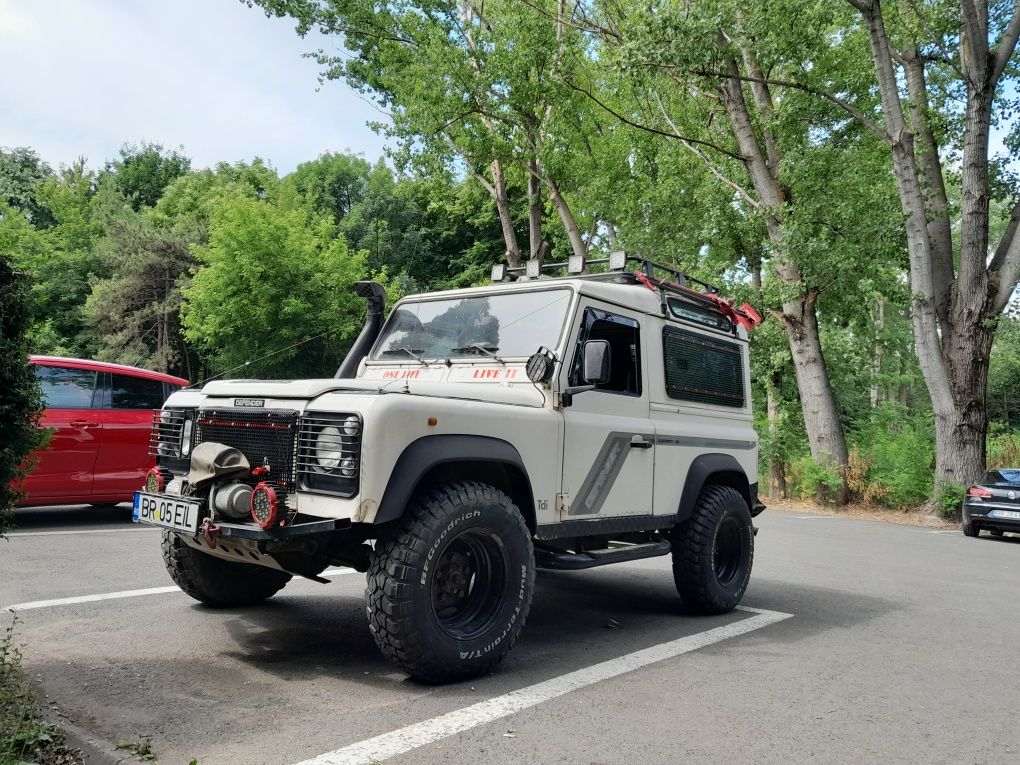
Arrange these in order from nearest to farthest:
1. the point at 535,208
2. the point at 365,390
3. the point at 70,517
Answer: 1. the point at 365,390
2. the point at 70,517
3. the point at 535,208

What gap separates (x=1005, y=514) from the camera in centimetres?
1410

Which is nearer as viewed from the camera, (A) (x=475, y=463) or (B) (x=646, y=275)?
(A) (x=475, y=463)

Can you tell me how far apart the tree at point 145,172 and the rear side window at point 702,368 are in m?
50.2

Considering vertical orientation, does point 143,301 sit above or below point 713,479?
above

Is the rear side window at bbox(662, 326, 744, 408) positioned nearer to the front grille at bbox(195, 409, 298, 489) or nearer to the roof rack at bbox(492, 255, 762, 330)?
the roof rack at bbox(492, 255, 762, 330)

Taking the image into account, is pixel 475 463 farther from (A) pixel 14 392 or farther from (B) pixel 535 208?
(B) pixel 535 208

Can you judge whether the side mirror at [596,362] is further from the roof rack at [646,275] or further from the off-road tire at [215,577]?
the off-road tire at [215,577]

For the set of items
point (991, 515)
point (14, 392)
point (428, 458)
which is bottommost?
point (991, 515)

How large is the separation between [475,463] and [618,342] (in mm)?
1846

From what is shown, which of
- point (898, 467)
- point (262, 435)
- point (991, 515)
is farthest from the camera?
point (898, 467)

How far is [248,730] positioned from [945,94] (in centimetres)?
2175

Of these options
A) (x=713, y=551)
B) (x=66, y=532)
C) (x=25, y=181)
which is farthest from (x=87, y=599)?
(x=25, y=181)

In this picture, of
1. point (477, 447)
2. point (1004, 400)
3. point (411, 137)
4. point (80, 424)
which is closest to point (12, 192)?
point (411, 137)

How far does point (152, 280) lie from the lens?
1223 inches
